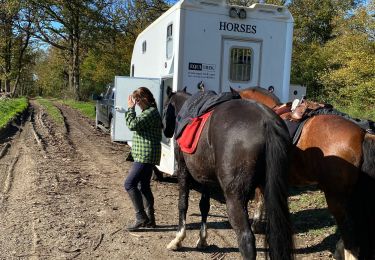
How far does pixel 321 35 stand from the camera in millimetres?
33656

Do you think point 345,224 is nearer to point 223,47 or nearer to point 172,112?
point 172,112

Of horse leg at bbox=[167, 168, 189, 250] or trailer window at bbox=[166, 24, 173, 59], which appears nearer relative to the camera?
horse leg at bbox=[167, 168, 189, 250]

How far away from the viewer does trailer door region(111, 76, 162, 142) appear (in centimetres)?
888

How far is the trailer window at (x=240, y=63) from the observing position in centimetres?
788

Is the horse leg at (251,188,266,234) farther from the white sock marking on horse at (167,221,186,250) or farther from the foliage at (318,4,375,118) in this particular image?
the foliage at (318,4,375,118)

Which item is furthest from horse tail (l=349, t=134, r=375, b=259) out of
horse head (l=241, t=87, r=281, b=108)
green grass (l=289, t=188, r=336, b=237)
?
horse head (l=241, t=87, r=281, b=108)

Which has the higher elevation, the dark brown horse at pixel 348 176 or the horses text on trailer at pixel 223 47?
the horses text on trailer at pixel 223 47

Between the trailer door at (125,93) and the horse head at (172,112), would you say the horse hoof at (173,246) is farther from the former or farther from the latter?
the trailer door at (125,93)

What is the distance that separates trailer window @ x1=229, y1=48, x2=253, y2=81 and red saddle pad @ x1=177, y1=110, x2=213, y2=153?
352 centimetres

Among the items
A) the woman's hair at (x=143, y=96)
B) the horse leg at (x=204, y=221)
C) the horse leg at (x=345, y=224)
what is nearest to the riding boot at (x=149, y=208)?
the horse leg at (x=204, y=221)

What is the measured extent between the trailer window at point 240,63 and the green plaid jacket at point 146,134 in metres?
2.65

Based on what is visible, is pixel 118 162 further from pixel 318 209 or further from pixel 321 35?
pixel 321 35

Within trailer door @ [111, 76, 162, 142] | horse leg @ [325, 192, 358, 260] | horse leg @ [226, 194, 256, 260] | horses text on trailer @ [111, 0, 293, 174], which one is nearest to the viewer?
horse leg @ [226, 194, 256, 260]

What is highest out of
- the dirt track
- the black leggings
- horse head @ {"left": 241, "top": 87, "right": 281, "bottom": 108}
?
horse head @ {"left": 241, "top": 87, "right": 281, "bottom": 108}
